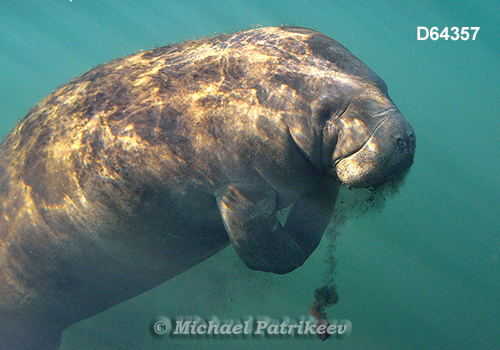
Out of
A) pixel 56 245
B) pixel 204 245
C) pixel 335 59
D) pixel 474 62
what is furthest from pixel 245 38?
pixel 474 62

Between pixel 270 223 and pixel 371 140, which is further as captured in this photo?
pixel 270 223

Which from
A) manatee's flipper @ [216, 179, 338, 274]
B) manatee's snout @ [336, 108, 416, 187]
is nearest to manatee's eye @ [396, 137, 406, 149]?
manatee's snout @ [336, 108, 416, 187]

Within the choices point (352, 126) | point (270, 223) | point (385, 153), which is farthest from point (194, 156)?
point (385, 153)

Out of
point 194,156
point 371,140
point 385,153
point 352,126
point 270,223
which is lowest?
point 270,223

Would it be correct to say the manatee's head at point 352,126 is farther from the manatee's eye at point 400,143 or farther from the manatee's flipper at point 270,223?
the manatee's flipper at point 270,223

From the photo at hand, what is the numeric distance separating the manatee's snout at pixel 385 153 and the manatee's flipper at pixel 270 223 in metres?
0.51

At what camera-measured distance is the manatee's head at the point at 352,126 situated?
2.12 meters

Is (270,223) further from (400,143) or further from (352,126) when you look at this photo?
(400,143)

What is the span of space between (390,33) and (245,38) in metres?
29.5

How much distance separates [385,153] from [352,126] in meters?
0.29

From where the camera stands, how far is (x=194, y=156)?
2322 millimetres

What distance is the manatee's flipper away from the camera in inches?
89.8

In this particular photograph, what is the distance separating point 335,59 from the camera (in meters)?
2.33

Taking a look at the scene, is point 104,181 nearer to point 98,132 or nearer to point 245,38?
point 98,132
